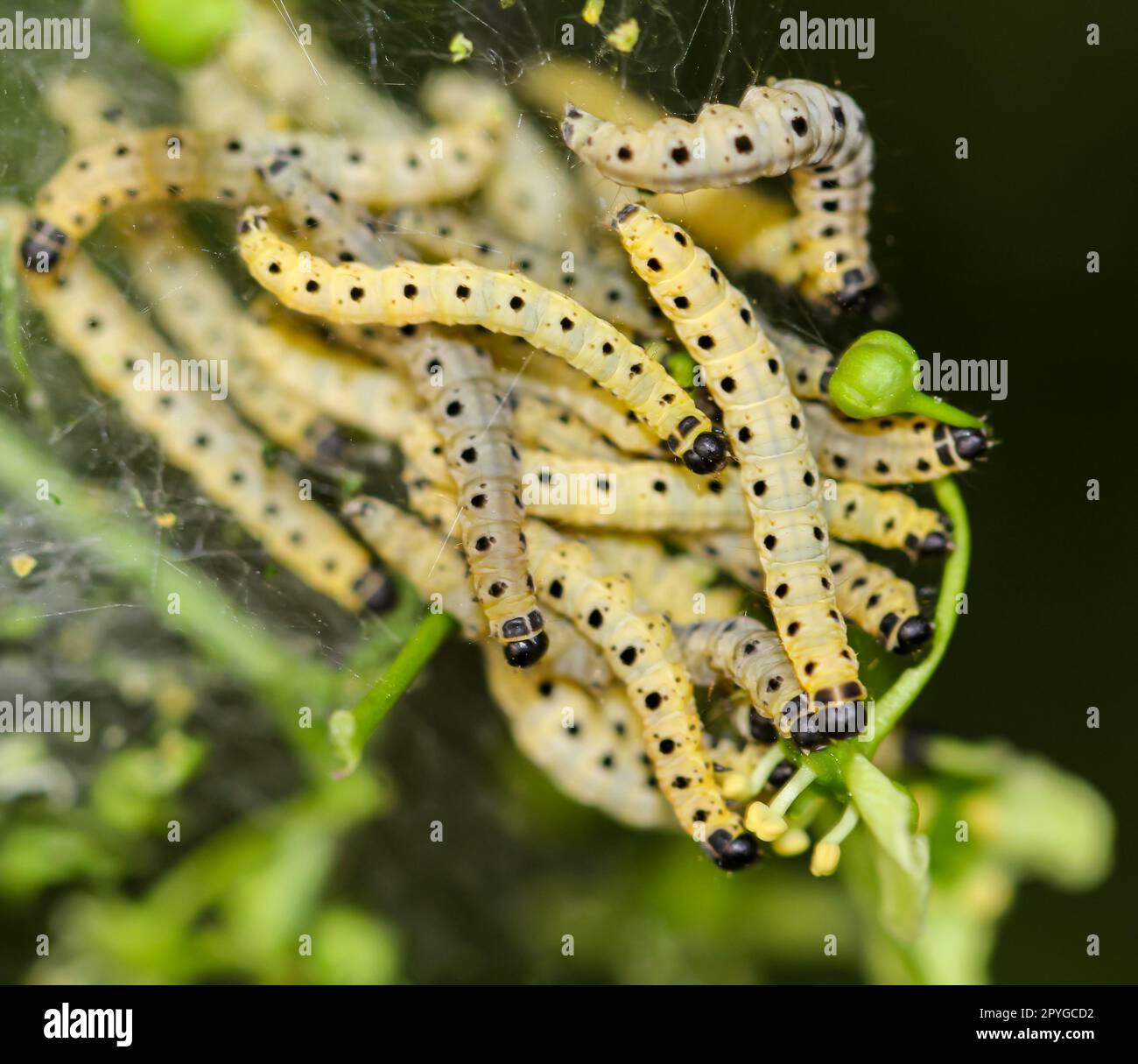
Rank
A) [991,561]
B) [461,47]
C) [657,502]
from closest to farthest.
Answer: [657,502], [461,47], [991,561]

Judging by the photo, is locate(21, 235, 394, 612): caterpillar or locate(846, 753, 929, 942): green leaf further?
locate(21, 235, 394, 612): caterpillar

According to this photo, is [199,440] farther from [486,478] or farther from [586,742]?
[586,742]

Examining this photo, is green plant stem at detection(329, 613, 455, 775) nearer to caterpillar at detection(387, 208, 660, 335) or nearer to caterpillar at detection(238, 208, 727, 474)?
caterpillar at detection(238, 208, 727, 474)

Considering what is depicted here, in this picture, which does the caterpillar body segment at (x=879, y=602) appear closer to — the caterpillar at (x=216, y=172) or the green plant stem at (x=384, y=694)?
the green plant stem at (x=384, y=694)

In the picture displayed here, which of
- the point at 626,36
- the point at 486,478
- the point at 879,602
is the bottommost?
the point at 879,602

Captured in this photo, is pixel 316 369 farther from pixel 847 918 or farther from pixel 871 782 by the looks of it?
pixel 847 918

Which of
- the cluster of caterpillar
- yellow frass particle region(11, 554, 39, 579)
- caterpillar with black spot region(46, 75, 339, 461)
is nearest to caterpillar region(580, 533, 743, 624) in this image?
the cluster of caterpillar

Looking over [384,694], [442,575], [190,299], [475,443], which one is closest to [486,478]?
[475,443]

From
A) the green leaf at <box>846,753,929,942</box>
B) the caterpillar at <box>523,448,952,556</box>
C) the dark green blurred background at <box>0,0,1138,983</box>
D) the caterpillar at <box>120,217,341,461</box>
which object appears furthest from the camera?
the dark green blurred background at <box>0,0,1138,983</box>
